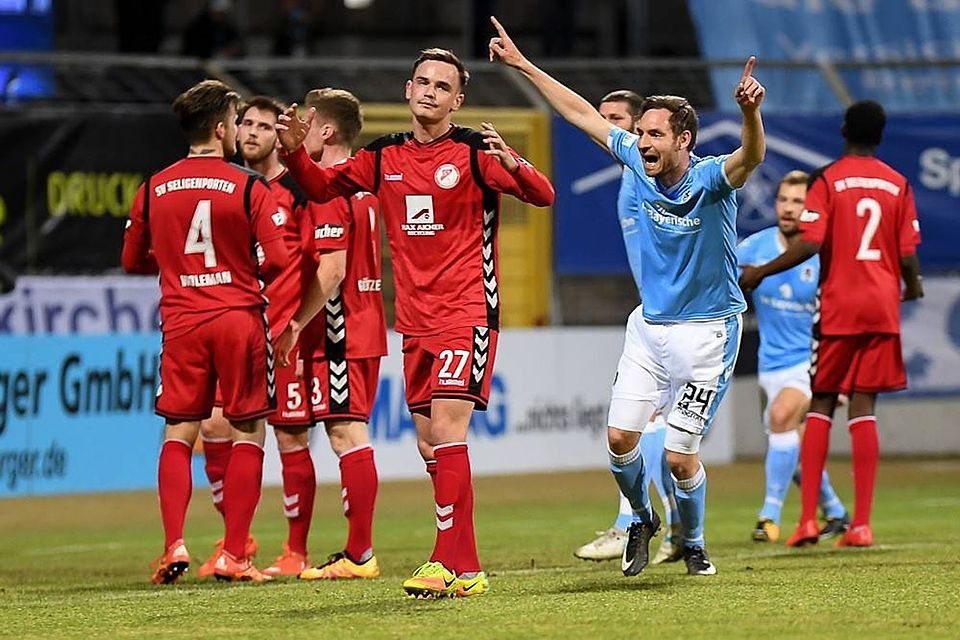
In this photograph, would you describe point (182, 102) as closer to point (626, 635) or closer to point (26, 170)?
point (626, 635)

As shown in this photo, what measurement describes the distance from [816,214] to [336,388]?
10.4ft

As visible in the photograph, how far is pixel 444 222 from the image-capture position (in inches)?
325

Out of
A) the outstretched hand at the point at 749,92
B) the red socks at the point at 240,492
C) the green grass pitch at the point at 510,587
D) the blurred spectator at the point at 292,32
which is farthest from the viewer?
the blurred spectator at the point at 292,32

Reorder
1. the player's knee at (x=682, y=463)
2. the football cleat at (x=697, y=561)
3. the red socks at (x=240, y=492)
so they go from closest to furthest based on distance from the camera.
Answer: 1. the player's knee at (x=682, y=463)
2. the football cleat at (x=697, y=561)
3. the red socks at (x=240, y=492)

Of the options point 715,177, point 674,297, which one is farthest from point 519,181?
point 674,297

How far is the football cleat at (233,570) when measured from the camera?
9180mm

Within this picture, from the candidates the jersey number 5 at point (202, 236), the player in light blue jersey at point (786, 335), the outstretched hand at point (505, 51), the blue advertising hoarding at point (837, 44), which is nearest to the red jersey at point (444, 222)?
the outstretched hand at point (505, 51)

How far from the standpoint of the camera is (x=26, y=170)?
16.7m

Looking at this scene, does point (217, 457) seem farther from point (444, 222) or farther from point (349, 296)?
point (444, 222)

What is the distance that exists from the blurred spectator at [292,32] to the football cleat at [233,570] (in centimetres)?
1259

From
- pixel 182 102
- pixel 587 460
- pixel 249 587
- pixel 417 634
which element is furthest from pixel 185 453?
pixel 587 460

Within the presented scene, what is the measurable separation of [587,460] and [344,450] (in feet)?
28.9

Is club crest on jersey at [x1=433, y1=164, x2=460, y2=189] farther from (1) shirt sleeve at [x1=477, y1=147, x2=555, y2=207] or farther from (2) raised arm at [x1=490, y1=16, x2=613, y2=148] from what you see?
(2) raised arm at [x1=490, y1=16, x2=613, y2=148]

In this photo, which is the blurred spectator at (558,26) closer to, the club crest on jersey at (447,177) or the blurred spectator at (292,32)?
the blurred spectator at (292,32)
